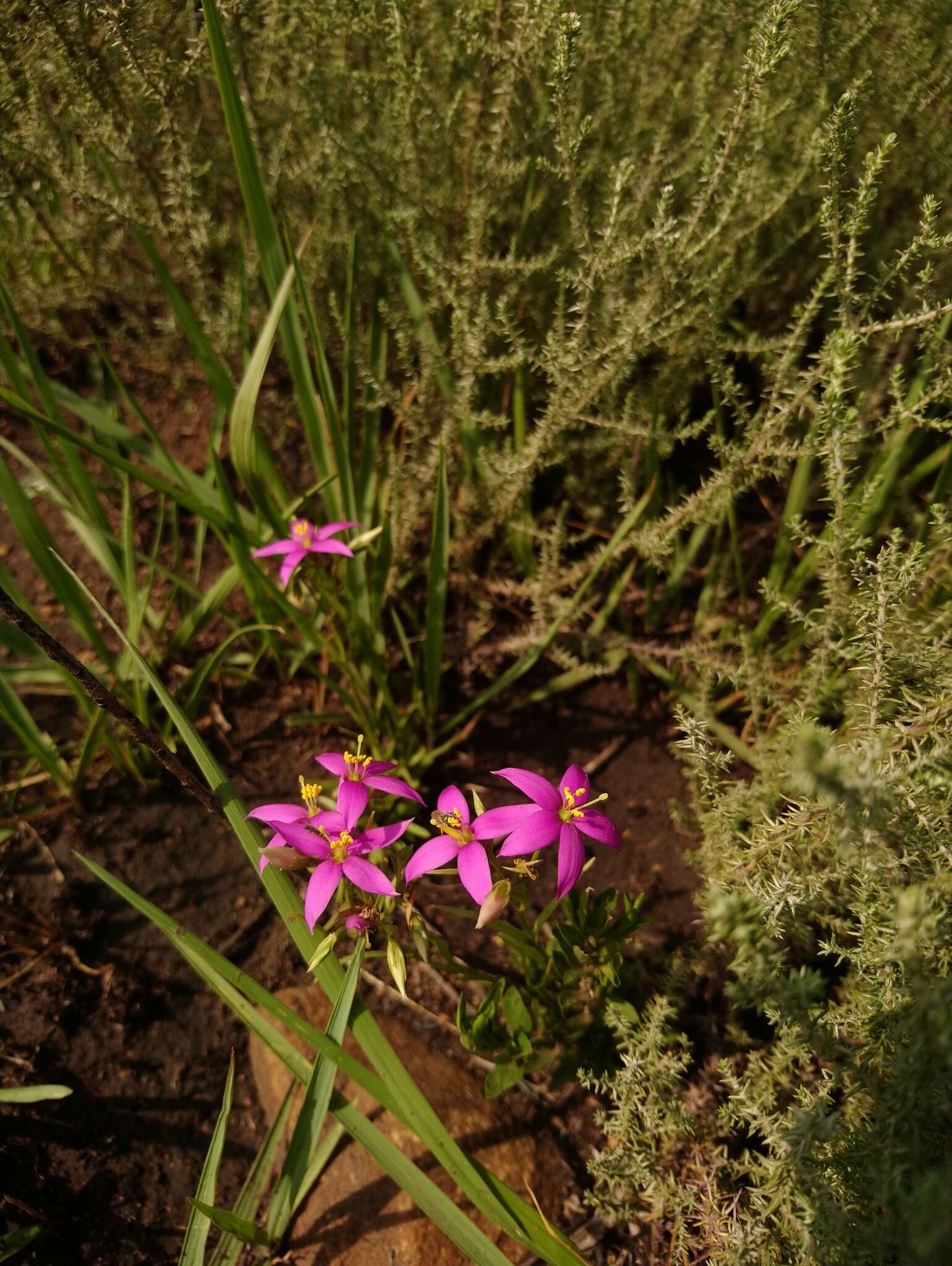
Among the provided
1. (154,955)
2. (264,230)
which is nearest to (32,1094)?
(154,955)

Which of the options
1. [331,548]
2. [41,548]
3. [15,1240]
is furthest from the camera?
[41,548]

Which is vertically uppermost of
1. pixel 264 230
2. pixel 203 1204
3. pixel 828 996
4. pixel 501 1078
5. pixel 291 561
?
pixel 264 230

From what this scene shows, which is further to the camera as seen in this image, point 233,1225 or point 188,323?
point 188,323

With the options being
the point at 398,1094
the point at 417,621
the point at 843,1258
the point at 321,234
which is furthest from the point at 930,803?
the point at 321,234

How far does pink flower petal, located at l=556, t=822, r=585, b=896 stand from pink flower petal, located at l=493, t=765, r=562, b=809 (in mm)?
41

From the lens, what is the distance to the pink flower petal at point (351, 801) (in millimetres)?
1184

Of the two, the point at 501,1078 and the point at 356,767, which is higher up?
the point at 356,767

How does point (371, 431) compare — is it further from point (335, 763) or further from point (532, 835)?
point (532, 835)

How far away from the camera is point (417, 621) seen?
2291mm

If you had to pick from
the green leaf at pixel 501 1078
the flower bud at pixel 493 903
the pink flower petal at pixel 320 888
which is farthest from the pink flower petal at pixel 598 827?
the green leaf at pixel 501 1078

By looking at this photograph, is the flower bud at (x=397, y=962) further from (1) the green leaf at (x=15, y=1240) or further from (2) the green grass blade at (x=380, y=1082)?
(1) the green leaf at (x=15, y=1240)

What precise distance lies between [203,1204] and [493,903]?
64 centimetres

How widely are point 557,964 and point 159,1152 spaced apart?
89 centimetres

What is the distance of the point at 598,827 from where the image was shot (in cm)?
122
